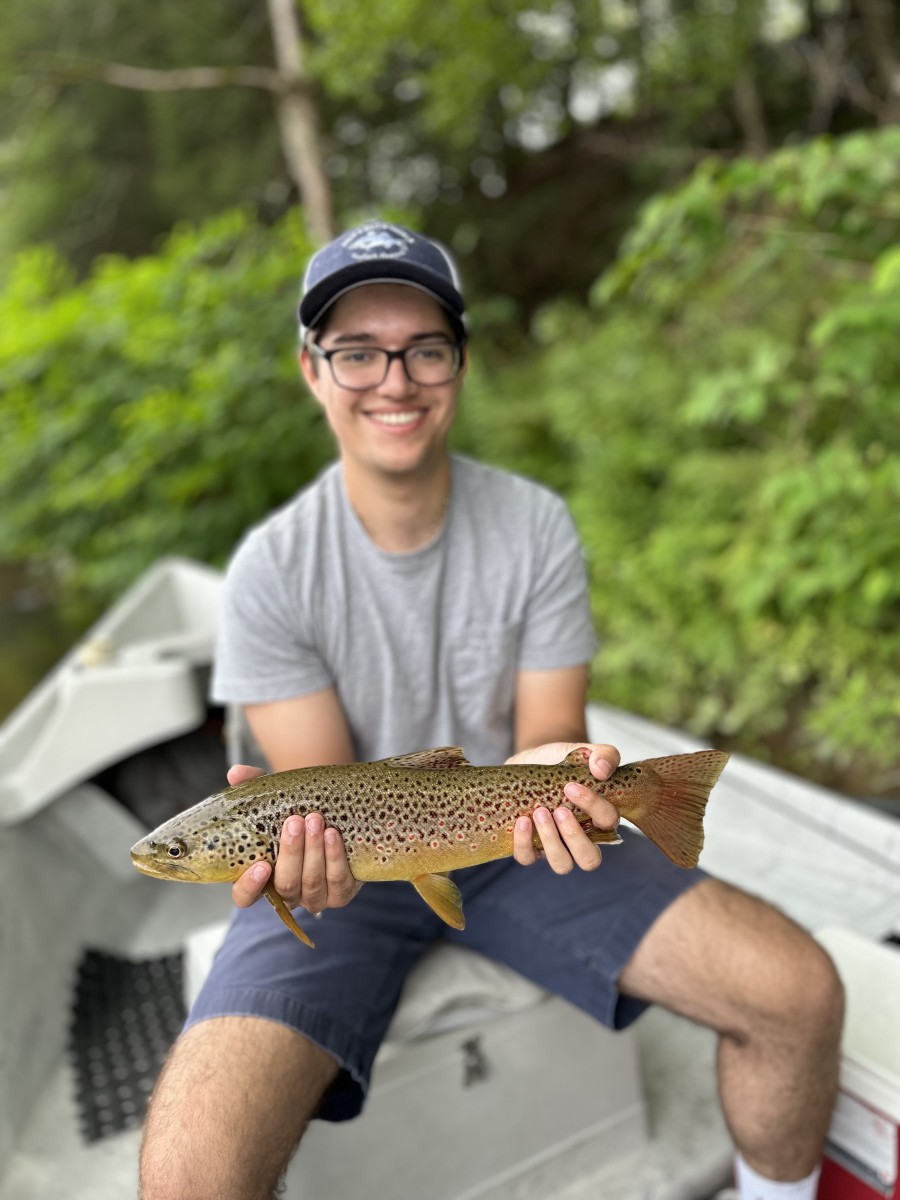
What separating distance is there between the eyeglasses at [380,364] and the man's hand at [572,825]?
1050 millimetres

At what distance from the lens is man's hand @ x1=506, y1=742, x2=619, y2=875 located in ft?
5.68

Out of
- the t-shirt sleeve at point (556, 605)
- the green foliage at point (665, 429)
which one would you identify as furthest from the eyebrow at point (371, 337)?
the green foliage at point (665, 429)

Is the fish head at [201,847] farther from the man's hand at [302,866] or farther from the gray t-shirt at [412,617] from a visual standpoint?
the gray t-shirt at [412,617]

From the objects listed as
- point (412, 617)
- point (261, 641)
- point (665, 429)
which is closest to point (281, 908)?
point (261, 641)

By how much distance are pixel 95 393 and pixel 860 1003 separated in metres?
7.59

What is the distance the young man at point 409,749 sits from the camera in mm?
1911

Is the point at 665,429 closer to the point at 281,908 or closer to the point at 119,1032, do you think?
the point at 119,1032

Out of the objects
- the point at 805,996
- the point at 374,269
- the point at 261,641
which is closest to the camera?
the point at 805,996

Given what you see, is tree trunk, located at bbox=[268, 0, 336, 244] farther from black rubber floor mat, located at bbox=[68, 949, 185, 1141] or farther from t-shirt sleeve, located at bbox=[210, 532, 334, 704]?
t-shirt sleeve, located at bbox=[210, 532, 334, 704]

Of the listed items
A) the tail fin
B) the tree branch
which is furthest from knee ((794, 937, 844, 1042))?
the tree branch

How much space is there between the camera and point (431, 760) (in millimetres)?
1849

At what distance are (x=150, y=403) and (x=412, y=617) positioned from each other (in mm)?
6122

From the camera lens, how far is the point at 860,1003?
235cm

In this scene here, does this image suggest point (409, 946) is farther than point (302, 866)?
Yes
